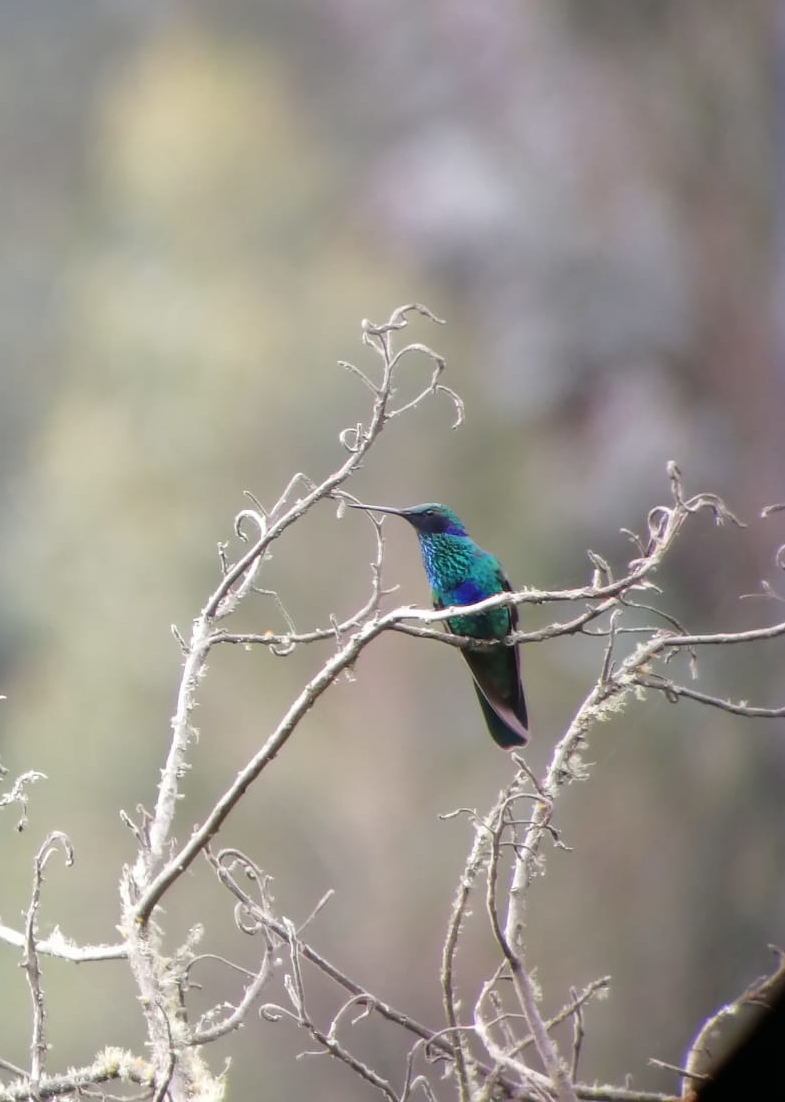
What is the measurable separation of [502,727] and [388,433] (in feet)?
17.1

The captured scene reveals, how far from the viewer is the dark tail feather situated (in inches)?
70.5

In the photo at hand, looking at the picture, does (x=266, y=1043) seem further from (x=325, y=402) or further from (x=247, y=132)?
(x=247, y=132)

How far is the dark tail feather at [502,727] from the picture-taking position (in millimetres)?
1790

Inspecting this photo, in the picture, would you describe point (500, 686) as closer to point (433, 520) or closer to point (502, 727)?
point (502, 727)

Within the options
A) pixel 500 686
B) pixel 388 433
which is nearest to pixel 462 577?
pixel 500 686

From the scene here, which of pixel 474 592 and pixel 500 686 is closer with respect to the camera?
pixel 500 686

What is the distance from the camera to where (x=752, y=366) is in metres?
8.15

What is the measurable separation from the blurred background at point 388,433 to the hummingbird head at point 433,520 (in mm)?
4111

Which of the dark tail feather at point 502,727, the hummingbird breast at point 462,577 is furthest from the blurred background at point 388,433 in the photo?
the dark tail feather at point 502,727

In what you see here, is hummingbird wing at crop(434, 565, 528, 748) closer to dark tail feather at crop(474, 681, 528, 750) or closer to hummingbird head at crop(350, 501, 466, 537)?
dark tail feather at crop(474, 681, 528, 750)

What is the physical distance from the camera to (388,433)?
702 cm

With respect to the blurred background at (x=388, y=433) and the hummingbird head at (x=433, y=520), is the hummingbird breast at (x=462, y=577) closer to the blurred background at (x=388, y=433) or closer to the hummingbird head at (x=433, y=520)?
the hummingbird head at (x=433, y=520)

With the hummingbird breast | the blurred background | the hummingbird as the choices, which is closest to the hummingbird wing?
the hummingbird

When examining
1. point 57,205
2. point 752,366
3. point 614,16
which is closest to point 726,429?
point 752,366
